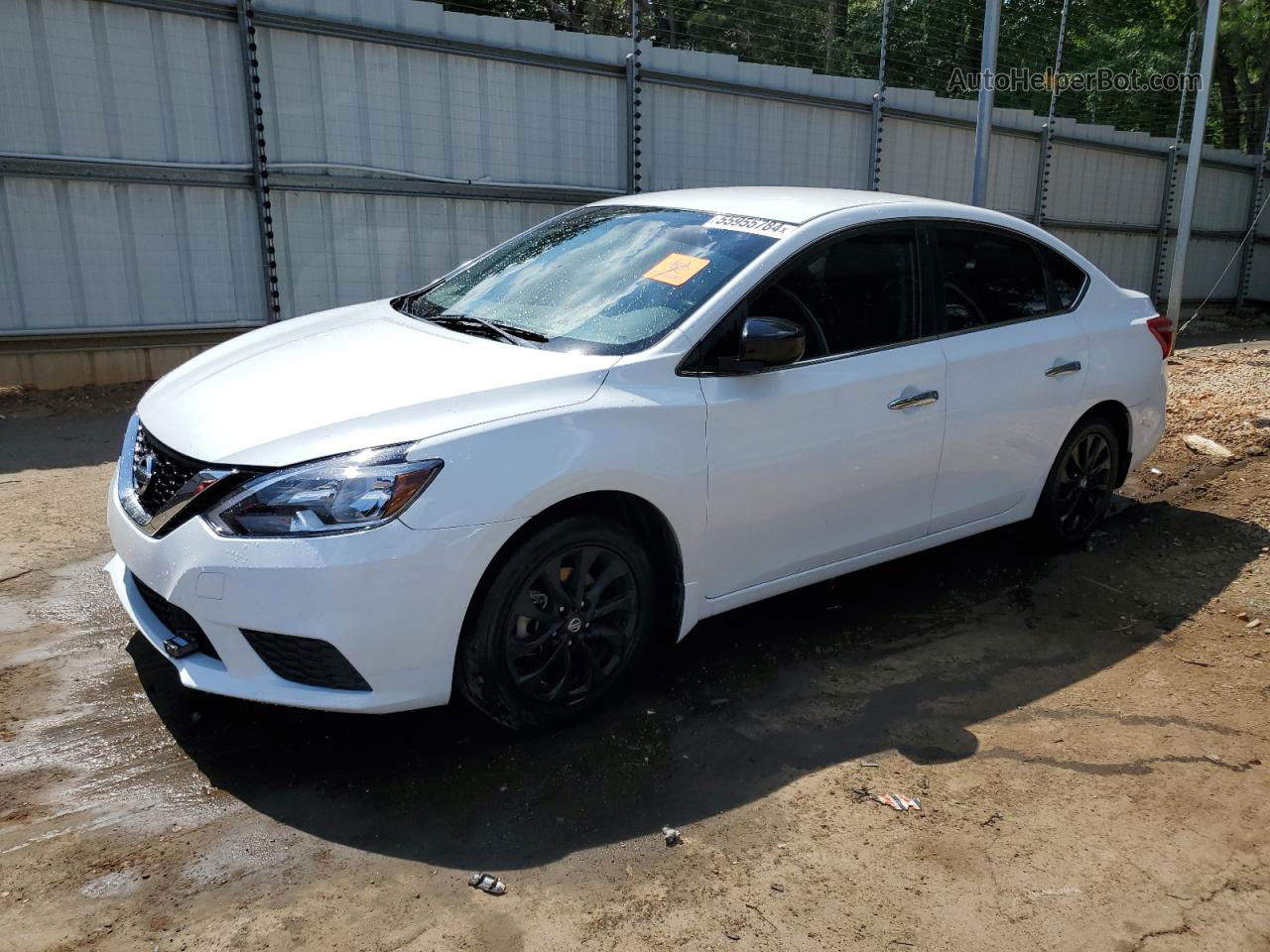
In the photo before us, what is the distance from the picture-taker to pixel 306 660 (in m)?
2.92

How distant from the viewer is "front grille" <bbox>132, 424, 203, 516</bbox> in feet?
10.1

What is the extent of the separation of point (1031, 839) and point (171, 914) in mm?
2345

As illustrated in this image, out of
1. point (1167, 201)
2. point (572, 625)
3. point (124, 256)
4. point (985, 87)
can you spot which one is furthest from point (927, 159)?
point (572, 625)

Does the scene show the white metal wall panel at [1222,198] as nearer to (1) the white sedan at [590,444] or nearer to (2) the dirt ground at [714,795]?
(1) the white sedan at [590,444]

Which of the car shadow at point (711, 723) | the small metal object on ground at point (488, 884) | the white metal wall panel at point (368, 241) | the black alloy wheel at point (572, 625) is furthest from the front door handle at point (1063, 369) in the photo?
the white metal wall panel at point (368, 241)

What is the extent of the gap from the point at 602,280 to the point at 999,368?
179cm

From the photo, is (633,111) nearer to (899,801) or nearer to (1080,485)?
(1080,485)

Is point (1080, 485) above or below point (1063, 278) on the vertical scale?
below

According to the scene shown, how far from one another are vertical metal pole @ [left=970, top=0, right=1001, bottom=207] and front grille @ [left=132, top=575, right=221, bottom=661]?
30.3 feet

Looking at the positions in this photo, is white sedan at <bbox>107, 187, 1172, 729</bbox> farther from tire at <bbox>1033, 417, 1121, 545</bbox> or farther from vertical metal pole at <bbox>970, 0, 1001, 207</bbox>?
vertical metal pole at <bbox>970, 0, 1001, 207</bbox>

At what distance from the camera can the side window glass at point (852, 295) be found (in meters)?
3.84

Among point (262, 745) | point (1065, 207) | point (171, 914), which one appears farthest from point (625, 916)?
point (1065, 207)

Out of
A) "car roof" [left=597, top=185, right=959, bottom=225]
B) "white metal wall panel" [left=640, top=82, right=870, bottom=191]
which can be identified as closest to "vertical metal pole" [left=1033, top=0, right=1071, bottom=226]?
"white metal wall panel" [left=640, top=82, right=870, bottom=191]

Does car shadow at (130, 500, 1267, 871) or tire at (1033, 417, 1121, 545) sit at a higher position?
tire at (1033, 417, 1121, 545)
